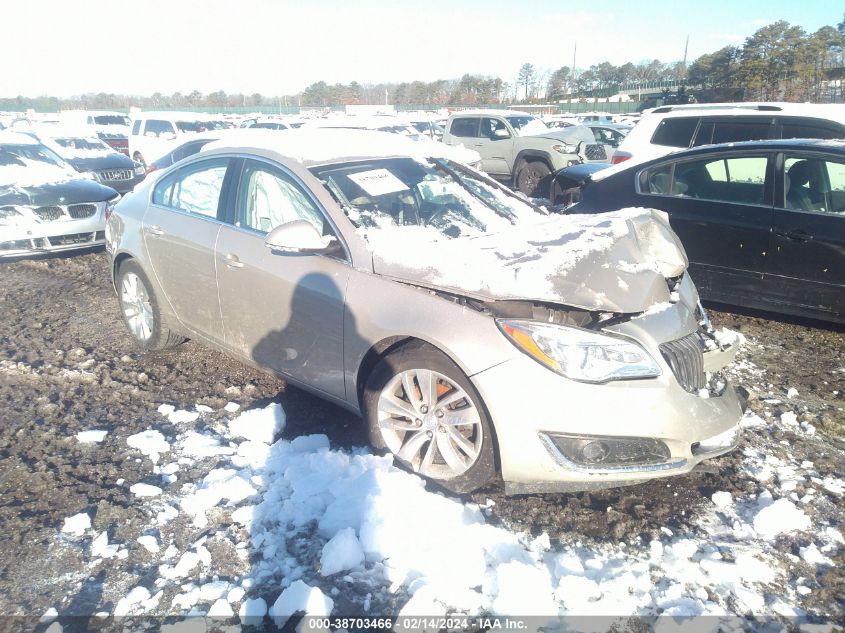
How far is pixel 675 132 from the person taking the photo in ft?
28.4

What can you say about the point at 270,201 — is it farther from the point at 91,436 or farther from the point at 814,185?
the point at 814,185

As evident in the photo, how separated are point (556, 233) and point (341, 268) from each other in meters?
1.21

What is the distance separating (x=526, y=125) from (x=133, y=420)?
41.8ft

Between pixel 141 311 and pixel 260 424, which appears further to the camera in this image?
pixel 141 311

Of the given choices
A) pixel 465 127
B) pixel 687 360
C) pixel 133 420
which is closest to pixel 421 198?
pixel 687 360

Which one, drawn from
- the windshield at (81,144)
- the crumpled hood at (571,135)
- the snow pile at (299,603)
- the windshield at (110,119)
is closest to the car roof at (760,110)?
the crumpled hood at (571,135)

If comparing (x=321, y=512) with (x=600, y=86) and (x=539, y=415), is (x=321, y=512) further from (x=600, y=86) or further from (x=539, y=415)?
(x=600, y=86)

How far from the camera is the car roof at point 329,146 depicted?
12.2 feet

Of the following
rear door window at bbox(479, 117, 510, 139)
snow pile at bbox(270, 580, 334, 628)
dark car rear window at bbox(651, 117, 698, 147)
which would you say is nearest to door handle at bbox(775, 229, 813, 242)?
dark car rear window at bbox(651, 117, 698, 147)

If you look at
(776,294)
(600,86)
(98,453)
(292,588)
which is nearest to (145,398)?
(98,453)

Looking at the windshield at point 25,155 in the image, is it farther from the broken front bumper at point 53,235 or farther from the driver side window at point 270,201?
the driver side window at point 270,201

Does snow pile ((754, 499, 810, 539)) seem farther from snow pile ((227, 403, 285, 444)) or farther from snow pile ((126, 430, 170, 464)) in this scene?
snow pile ((126, 430, 170, 464))

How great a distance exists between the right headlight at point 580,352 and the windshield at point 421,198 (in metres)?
1.02

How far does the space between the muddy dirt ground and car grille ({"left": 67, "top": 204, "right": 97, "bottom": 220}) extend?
1.87 meters
